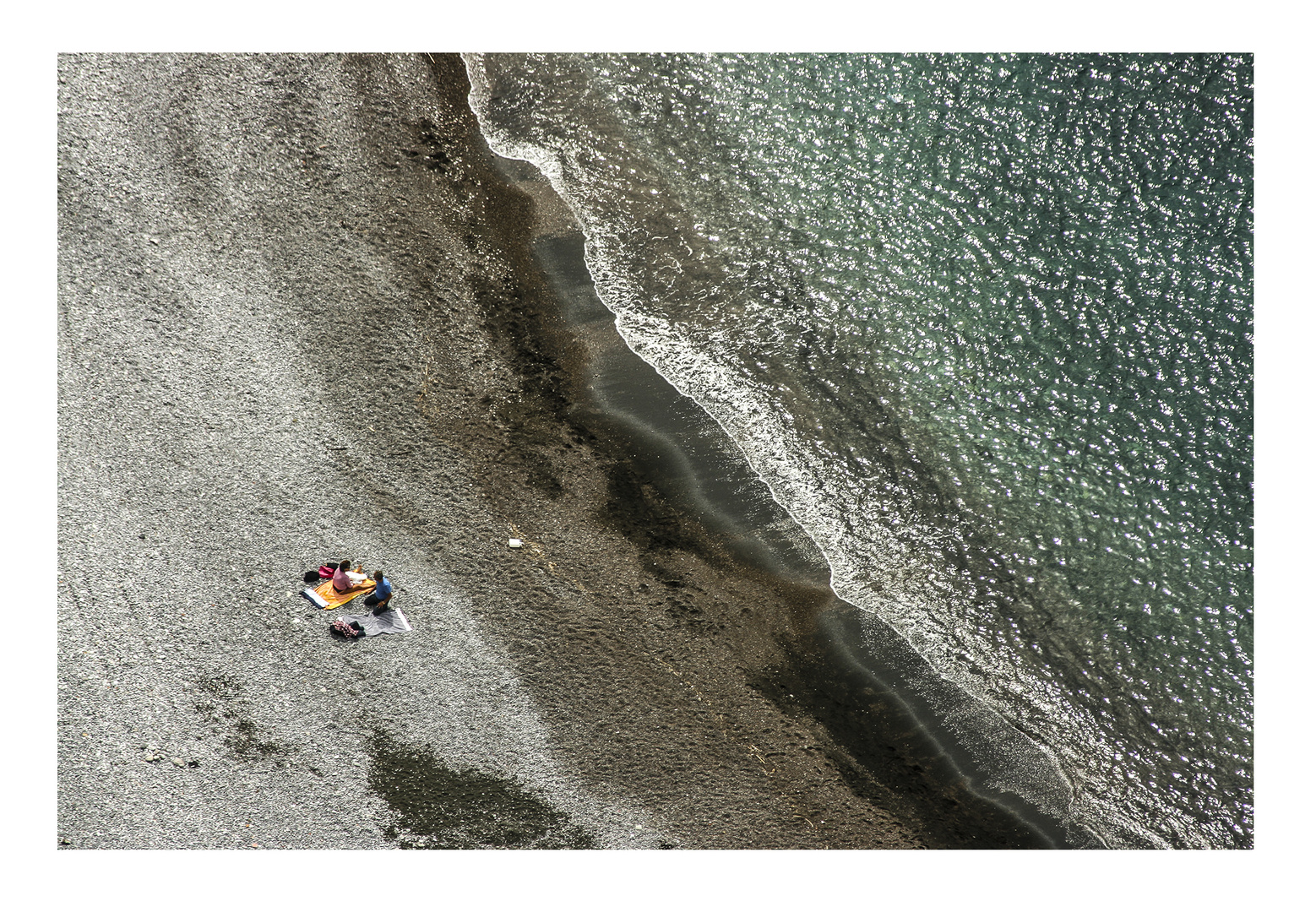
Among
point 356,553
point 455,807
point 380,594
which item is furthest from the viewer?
point 356,553

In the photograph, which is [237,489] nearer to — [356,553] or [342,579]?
[356,553]

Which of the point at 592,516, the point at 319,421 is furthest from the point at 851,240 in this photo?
the point at 319,421

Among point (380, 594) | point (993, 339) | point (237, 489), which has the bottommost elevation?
point (380, 594)

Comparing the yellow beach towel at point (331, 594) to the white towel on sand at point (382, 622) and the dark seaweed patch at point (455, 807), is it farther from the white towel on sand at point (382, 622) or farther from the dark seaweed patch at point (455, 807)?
the dark seaweed patch at point (455, 807)

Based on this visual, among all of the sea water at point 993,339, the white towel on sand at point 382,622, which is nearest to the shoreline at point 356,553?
the white towel on sand at point 382,622

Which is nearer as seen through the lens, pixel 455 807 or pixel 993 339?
pixel 455 807

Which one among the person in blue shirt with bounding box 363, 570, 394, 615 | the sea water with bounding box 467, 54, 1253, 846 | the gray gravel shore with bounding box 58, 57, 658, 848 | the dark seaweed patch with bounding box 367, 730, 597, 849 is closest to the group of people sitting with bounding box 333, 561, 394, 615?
the person in blue shirt with bounding box 363, 570, 394, 615

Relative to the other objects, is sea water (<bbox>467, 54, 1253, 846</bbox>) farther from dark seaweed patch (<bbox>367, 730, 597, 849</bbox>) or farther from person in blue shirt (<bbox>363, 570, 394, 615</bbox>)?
dark seaweed patch (<bbox>367, 730, 597, 849</bbox>)

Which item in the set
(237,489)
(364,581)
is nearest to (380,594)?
(364,581)

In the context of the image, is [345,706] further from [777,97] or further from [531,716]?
[777,97]
